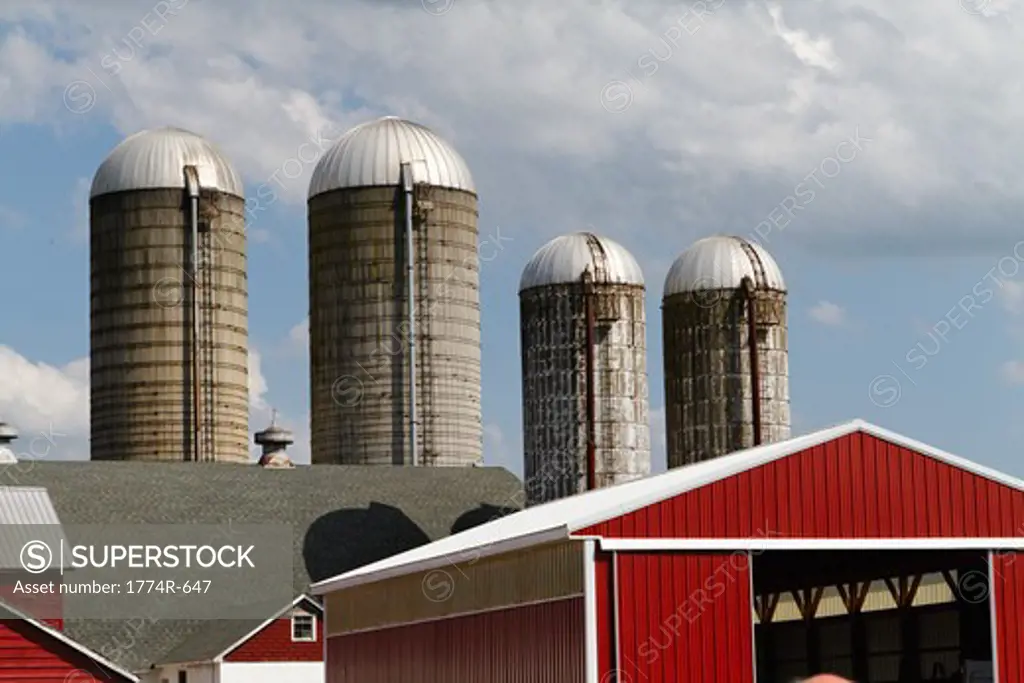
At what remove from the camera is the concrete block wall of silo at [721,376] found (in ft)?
184

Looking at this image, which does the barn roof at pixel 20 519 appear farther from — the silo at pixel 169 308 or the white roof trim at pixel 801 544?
the white roof trim at pixel 801 544

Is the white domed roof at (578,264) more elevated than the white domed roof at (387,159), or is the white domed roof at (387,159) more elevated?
the white domed roof at (387,159)

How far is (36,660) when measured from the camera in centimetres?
3316

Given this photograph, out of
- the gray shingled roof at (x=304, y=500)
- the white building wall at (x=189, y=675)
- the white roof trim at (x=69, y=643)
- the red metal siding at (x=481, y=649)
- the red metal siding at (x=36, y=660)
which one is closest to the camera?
the red metal siding at (x=481, y=649)

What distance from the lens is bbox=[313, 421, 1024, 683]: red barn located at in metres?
25.8

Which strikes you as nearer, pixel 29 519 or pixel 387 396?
pixel 29 519

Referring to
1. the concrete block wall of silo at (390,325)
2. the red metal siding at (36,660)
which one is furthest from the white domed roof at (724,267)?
the red metal siding at (36,660)

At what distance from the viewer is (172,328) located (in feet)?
179

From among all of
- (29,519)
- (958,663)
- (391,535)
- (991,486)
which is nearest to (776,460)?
(991,486)

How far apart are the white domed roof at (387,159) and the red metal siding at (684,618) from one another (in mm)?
29487

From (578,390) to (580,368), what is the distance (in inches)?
24.2

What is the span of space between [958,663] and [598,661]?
8533 millimetres

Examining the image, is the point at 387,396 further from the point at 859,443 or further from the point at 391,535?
the point at 859,443

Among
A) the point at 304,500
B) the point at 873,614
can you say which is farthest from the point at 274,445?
the point at 873,614
